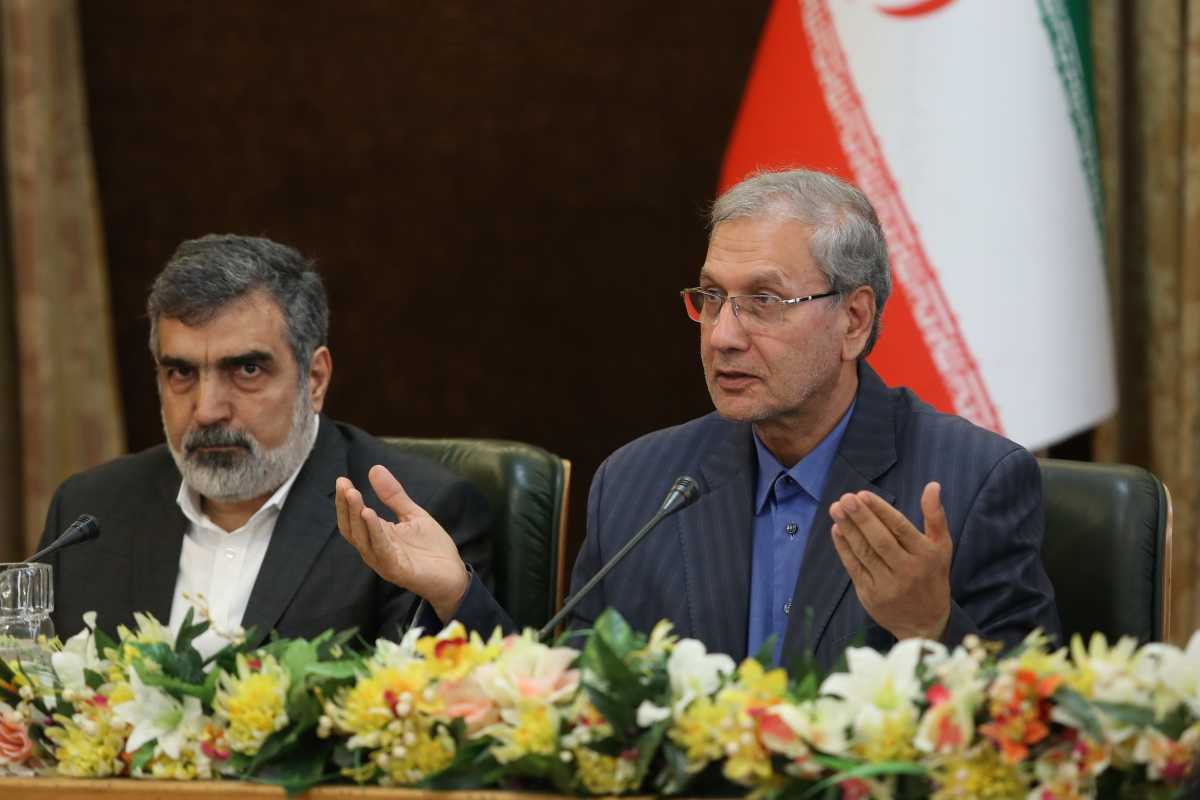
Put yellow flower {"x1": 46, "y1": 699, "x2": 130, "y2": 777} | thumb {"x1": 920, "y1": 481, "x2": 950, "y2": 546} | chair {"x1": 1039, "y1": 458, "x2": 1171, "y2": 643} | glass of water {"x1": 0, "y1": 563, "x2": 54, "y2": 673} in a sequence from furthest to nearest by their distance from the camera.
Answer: chair {"x1": 1039, "y1": 458, "x2": 1171, "y2": 643}
glass of water {"x1": 0, "y1": 563, "x2": 54, "y2": 673}
thumb {"x1": 920, "y1": 481, "x2": 950, "y2": 546}
yellow flower {"x1": 46, "y1": 699, "x2": 130, "y2": 777}

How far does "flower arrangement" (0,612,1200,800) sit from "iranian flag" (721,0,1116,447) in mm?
1570

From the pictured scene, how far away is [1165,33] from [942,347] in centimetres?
111

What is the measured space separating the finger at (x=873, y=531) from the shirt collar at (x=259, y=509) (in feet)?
4.47

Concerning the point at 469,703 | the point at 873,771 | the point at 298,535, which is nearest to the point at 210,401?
the point at 298,535

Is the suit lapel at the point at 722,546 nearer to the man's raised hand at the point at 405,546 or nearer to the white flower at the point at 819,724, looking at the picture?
the man's raised hand at the point at 405,546

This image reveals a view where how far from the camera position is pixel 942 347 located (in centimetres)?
324

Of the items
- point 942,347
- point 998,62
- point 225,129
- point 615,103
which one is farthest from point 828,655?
point 225,129

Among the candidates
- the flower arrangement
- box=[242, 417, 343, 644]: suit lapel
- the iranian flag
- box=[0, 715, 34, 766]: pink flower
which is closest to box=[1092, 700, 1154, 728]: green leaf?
the flower arrangement

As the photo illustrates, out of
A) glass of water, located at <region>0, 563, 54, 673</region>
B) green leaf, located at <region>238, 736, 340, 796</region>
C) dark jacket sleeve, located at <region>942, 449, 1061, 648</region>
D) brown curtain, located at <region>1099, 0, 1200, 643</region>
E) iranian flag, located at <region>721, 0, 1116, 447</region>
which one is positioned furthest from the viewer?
brown curtain, located at <region>1099, 0, 1200, 643</region>

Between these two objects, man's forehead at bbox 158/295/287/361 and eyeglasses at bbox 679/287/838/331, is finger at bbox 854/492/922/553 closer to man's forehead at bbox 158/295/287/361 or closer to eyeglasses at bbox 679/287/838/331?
eyeglasses at bbox 679/287/838/331

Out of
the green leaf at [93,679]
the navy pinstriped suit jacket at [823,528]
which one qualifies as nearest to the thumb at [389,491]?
the navy pinstriped suit jacket at [823,528]

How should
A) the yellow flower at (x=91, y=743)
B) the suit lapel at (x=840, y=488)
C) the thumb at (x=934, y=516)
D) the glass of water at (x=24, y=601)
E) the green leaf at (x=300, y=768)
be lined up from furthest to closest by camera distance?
the suit lapel at (x=840, y=488), the glass of water at (x=24, y=601), the thumb at (x=934, y=516), the yellow flower at (x=91, y=743), the green leaf at (x=300, y=768)

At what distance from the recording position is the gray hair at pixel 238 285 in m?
2.88

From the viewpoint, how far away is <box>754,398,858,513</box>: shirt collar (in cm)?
249
